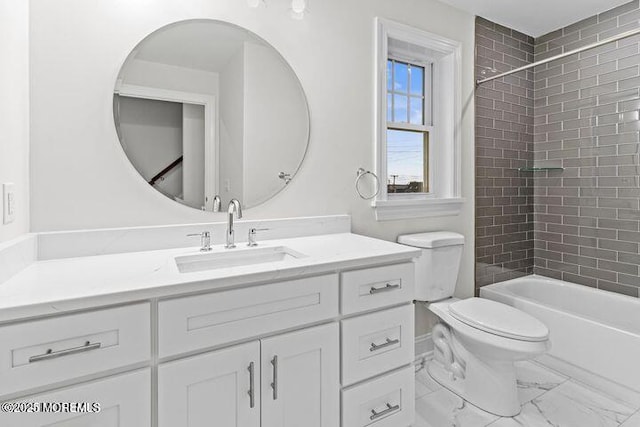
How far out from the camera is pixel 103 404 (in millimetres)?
905

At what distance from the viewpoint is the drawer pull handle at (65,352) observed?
32.8 inches

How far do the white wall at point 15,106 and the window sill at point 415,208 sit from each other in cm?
159

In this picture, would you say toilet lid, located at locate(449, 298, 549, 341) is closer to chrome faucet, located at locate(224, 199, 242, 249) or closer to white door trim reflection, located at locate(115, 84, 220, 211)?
chrome faucet, located at locate(224, 199, 242, 249)

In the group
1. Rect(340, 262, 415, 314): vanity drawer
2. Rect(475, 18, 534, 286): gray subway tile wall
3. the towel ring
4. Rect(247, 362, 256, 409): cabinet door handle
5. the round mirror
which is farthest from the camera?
Rect(475, 18, 534, 286): gray subway tile wall

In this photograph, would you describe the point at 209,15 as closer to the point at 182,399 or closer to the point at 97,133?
the point at 97,133

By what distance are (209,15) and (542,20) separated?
2391mm

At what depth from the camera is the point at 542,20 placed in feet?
8.31

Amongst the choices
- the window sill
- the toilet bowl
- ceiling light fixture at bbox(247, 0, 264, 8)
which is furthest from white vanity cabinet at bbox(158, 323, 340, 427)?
ceiling light fixture at bbox(247, 0, 264, 8)

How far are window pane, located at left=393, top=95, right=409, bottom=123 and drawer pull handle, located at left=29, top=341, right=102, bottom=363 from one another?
6.52 feet

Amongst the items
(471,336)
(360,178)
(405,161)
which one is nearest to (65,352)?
(360,178)

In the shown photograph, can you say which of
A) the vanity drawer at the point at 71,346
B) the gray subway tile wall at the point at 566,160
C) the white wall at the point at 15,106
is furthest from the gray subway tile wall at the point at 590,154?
the white wall at the point at 15,106

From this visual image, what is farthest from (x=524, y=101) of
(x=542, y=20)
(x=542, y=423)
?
(x=542, y=423)

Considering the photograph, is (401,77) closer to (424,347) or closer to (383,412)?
(424,347)

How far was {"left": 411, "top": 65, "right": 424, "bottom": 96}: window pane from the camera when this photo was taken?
7.81ft
